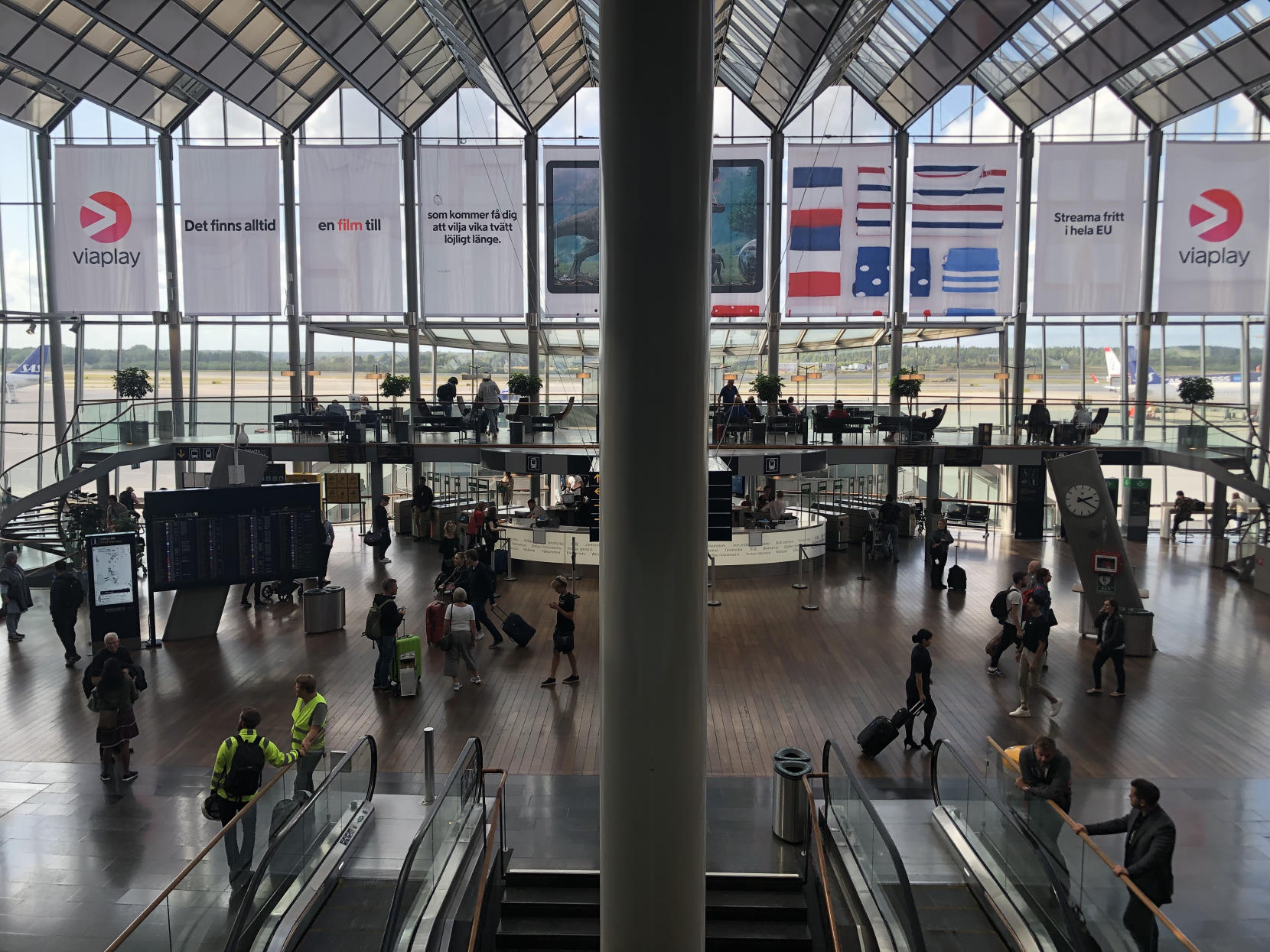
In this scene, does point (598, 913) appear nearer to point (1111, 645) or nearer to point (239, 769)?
point (239, 769)

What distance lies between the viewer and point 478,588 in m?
13.4

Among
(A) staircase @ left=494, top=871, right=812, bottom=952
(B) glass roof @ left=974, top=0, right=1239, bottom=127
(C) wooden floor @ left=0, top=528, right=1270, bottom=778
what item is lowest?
(A) staircase @ left=494, top=871, right=812, bottom=952

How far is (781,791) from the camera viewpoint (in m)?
7.83

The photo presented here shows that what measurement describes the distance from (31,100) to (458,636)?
21.9m

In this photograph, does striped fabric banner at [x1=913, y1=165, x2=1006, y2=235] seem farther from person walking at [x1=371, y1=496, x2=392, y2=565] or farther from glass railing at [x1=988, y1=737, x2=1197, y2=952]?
glass railing at [x1=988, y1=737, x2=1197, y2=952]

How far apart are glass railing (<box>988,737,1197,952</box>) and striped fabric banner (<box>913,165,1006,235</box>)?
21.9 metres

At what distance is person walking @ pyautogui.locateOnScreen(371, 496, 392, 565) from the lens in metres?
20.0

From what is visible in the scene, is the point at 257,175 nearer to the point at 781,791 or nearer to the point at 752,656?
the point at 752,656

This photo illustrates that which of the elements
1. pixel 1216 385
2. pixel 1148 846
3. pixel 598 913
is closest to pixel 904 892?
pixel 1148 846

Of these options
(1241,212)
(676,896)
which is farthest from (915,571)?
(676,896)

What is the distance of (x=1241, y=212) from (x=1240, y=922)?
23.0 meters

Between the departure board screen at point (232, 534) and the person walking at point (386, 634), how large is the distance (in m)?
2.69

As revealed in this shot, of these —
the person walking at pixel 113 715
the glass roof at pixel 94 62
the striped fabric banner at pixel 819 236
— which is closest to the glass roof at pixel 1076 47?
the striped fabric banner at pixel 819 236

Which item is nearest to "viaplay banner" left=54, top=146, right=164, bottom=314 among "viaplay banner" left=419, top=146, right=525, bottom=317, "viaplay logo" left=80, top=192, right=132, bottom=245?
"viaplay logo" left=80, top=192, right=132, bottom=245
